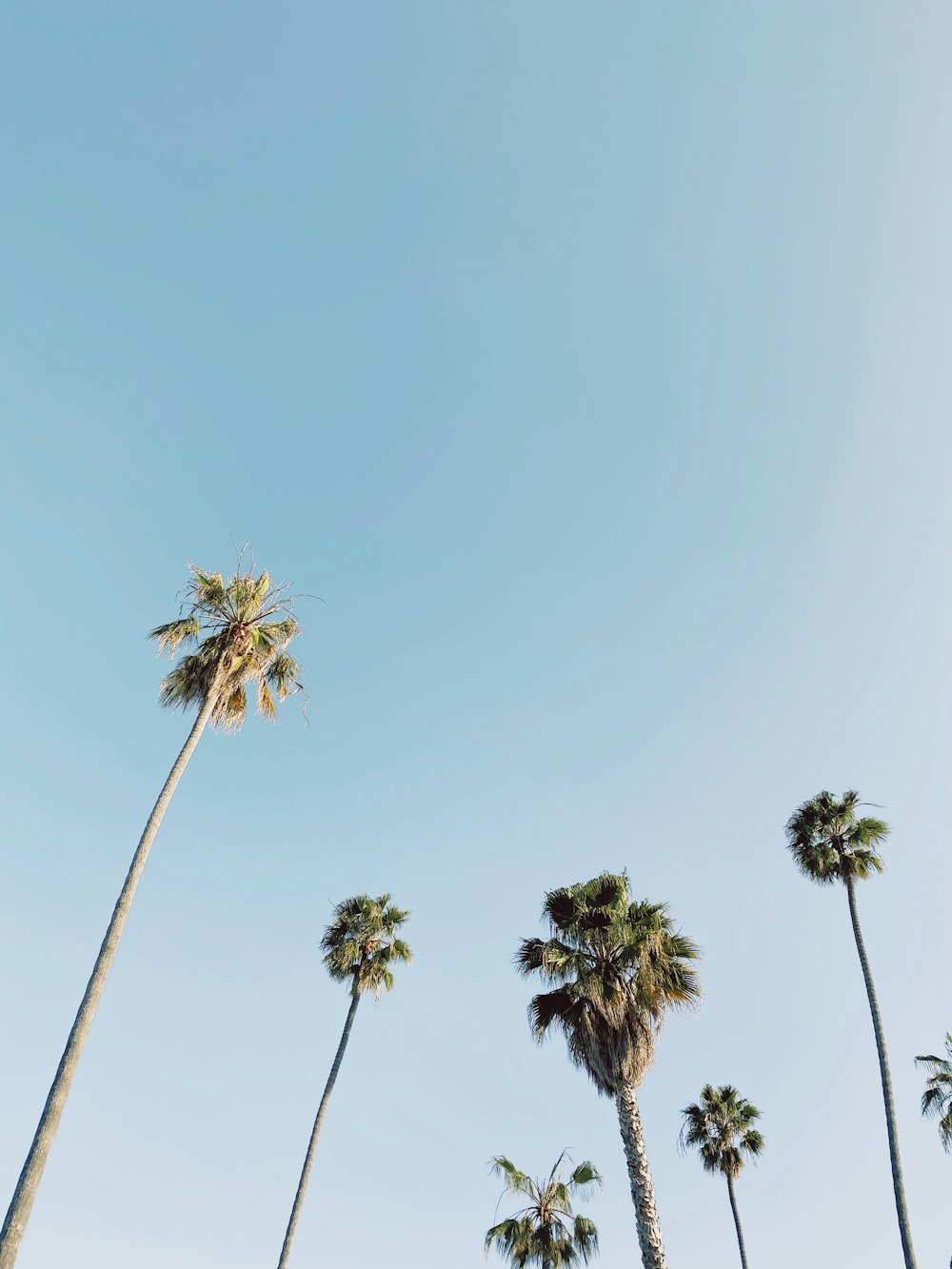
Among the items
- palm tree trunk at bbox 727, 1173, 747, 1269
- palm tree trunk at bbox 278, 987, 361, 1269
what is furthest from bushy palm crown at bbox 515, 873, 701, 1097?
palm tree trunk at bbox 727, 1173, 747, 1269

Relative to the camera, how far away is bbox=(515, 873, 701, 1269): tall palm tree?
17906mm

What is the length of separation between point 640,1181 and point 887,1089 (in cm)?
1111

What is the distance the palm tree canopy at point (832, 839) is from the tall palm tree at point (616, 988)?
33.6 ft

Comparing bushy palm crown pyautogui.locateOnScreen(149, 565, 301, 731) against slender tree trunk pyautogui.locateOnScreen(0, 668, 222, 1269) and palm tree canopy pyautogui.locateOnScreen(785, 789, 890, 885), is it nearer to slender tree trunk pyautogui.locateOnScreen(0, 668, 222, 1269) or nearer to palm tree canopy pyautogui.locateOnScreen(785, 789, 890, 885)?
slender tree trunk pyautogui.locateOnScreen(0, 668, 222, 1269)

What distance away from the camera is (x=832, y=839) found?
2853cm

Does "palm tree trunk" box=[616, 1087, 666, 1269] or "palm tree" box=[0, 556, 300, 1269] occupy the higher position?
"palm tree" box=[0, 556, 300, 1269]

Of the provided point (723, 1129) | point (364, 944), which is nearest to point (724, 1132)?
point (723, 1129)

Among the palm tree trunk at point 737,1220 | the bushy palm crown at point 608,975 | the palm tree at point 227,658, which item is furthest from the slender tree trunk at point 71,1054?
the palm tree trunk at point 737,1220

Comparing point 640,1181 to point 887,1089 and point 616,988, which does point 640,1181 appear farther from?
point 887,1089

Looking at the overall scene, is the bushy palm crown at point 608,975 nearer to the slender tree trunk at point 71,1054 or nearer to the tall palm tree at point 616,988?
the tall palm tree at point 616,988

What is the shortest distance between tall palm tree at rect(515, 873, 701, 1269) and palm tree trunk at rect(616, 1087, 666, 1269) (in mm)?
20

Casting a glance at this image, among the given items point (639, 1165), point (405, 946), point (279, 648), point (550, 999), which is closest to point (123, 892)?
point (279, 648)

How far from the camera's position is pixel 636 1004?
19.2 meters

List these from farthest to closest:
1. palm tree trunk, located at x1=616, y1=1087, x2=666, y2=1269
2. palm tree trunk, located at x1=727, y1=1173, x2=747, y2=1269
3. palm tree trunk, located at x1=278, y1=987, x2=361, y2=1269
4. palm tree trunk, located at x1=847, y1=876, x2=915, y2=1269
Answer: palm tree trunk, located at x1=727, y1=1173, x2=747, y2=1269
palm tree trunk, located at x1=278, y1=987, x2=361, y2=1269
palm tree trunk, located at x1=847, y1=876, x2=915, y2=1269
palm tree trunk, located at x1=616, y1=1087, x2=666, y2=1269
